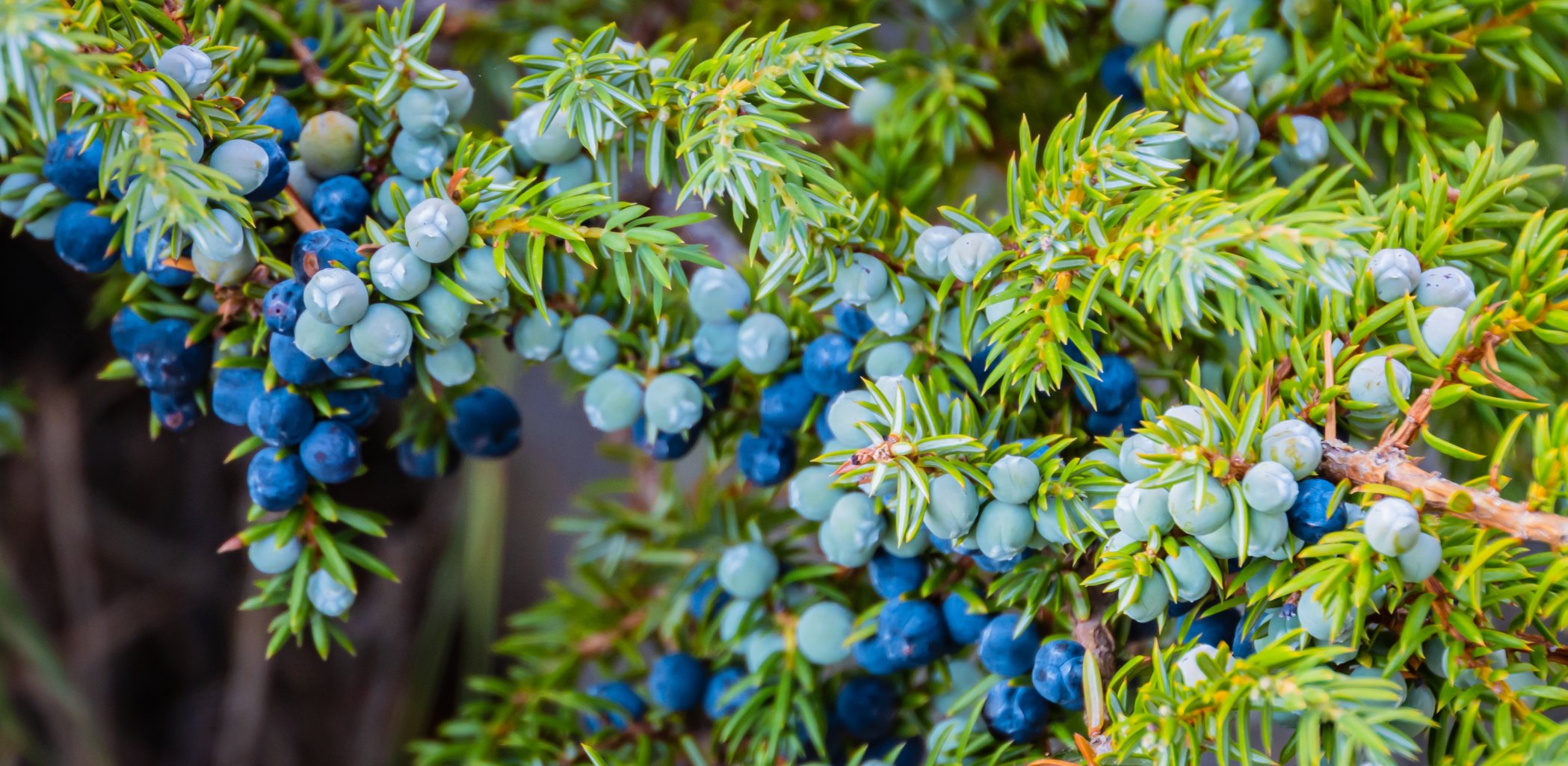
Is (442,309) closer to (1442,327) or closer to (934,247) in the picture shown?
(934,247)

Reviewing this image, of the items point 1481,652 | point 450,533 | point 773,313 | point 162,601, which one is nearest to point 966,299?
point 773,313

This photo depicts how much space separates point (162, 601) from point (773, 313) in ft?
2.96

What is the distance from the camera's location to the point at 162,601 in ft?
3.52

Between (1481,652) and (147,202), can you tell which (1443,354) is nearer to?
(1481,652)

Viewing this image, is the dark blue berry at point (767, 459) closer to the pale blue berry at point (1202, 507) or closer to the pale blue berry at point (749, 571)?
the pale blue berry at point (749, 571)

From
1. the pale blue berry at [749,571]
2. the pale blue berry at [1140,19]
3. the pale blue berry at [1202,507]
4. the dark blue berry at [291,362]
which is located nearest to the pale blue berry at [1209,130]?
the pale blue berry at [1140,19]

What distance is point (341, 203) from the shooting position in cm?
44

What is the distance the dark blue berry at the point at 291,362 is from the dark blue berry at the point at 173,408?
8cm

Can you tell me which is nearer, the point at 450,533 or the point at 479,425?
the point at 479,425

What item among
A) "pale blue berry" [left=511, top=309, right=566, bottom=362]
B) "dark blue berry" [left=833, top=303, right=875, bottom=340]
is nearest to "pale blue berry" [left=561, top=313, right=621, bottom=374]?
"pale blue berry" [left=511, top=309, right=566, bottom=362]

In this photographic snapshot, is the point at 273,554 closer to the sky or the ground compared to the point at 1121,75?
closer to the ground

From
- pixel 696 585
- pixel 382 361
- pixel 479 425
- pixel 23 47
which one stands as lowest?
pixel 696 585

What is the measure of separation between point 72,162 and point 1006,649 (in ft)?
1.49

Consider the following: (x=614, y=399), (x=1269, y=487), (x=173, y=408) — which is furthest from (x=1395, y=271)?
(x=173, y=408)
